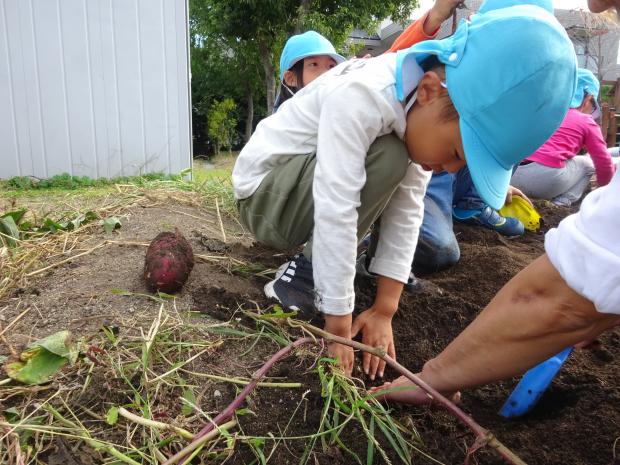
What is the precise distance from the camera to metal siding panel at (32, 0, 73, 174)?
4598 mm

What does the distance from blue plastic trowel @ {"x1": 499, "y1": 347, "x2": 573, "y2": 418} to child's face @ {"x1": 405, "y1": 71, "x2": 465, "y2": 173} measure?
1.65 ft

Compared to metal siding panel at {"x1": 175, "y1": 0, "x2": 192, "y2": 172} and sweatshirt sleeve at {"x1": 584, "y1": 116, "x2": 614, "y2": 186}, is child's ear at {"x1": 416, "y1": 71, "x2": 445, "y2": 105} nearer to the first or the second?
sweatshirt sleeve at {"x1": 584, "y1": 116, "x2": 614, "y2": 186}

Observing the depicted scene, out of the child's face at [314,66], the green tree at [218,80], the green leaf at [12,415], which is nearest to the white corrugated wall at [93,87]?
the child's face at [314,66]

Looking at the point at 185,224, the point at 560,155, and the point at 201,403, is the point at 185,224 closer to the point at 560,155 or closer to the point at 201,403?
the point at 201,403

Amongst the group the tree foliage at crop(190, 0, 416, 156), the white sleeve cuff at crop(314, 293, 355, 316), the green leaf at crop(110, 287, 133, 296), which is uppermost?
the tree foliage at crop(190, 0, 416, 156)

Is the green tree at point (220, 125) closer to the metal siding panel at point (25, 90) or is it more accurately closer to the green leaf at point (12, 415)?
the metal siding panel at point (25, 90)

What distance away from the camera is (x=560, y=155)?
12.7 feet

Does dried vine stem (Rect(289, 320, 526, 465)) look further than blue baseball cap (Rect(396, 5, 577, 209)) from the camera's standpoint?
No

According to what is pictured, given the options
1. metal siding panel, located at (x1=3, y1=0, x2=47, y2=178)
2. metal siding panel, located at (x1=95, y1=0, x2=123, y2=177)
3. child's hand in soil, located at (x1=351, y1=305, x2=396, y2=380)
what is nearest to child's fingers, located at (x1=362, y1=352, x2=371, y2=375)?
child's hand in soil, located at (x1=351, y1=305, x2=396, y2=380)

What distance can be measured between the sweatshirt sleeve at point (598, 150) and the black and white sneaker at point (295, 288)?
10.2ft

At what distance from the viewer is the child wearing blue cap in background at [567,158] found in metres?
3.82

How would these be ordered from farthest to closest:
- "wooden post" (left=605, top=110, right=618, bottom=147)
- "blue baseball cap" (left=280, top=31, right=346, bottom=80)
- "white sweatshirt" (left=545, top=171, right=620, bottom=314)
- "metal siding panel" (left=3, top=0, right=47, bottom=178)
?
"wooden post" (left=605, top=110, right=618, bottom=147) < "metal siding panel" (left=3, top=0, right=47, bottom=178) < "blue baseball cap" (left=280, top=31, right=346, bottom=80) < "white sweatshirt" (left=545, top=171, right=620, bottom=314)

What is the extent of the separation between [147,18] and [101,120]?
1.09 metres

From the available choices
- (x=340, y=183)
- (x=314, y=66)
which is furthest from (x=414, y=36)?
(x=340, y=183)
